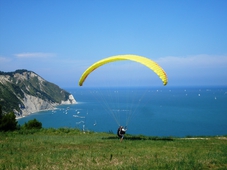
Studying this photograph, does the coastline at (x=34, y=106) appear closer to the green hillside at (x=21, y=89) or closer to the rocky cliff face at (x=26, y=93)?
the rocky cliff face at (x=26, y=93)

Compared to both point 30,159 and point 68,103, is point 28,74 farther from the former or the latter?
Answer: point 30,159

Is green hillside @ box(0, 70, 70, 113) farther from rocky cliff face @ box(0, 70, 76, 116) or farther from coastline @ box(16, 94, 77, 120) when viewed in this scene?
coastline @ box(16, 94, 77, 120)

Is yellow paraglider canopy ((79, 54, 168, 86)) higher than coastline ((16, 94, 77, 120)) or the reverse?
higher

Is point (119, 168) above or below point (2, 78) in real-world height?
below

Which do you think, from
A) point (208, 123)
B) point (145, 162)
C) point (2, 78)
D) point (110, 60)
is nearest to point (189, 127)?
point (208, 123)

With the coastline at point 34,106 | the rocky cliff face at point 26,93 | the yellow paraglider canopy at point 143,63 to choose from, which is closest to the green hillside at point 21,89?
the rocky cliff face at point 26,93

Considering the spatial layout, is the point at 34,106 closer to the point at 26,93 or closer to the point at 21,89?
the point at 26,93

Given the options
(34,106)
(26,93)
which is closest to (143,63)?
(26,93)

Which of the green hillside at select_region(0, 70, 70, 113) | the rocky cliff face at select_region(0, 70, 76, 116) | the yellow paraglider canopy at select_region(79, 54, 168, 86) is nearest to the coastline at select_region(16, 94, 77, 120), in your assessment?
the rocky cliff face at select_region(0, 70, 76, 116)
